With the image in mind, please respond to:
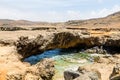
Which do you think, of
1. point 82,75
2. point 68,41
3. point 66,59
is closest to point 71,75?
point 82,75

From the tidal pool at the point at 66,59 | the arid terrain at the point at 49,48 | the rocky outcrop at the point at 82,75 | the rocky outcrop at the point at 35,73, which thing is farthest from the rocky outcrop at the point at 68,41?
the rocky outcrop at the point at 35,73

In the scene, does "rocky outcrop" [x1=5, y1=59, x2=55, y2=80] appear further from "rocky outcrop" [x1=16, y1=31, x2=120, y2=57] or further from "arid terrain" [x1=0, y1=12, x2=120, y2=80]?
"rocky outcrop" [x1=16, y1=31, x2=120, y2=57]

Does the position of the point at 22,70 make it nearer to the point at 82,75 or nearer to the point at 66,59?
the point at 82,75

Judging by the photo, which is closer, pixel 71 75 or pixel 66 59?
pixel 71 75

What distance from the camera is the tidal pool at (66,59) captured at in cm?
3252

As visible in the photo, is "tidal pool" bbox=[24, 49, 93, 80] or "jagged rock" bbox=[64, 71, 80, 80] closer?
"jagged rock" bbox=[64, 71, 80, 80]

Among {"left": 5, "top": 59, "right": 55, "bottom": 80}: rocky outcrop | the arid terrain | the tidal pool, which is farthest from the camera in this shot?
the tidal pool

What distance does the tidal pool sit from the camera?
32516 millimetres

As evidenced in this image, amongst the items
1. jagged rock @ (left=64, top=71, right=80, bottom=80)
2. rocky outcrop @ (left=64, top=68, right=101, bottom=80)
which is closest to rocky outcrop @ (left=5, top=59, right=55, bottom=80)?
rocky outcrop @ (left=64, top=68, right=101, bottom=80)

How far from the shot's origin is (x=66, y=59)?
124 feet

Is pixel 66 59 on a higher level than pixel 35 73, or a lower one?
lower

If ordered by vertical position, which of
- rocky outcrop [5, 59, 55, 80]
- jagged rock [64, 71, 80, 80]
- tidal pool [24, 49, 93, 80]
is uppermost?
rocky outcrop [5, 59, 55, 80]

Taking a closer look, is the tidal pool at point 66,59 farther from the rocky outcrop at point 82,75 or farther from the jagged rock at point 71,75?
the rocky outcrop at point 82,75

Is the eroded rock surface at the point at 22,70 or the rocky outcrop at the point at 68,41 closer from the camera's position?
the eroded rock surface at the point at 22,70
